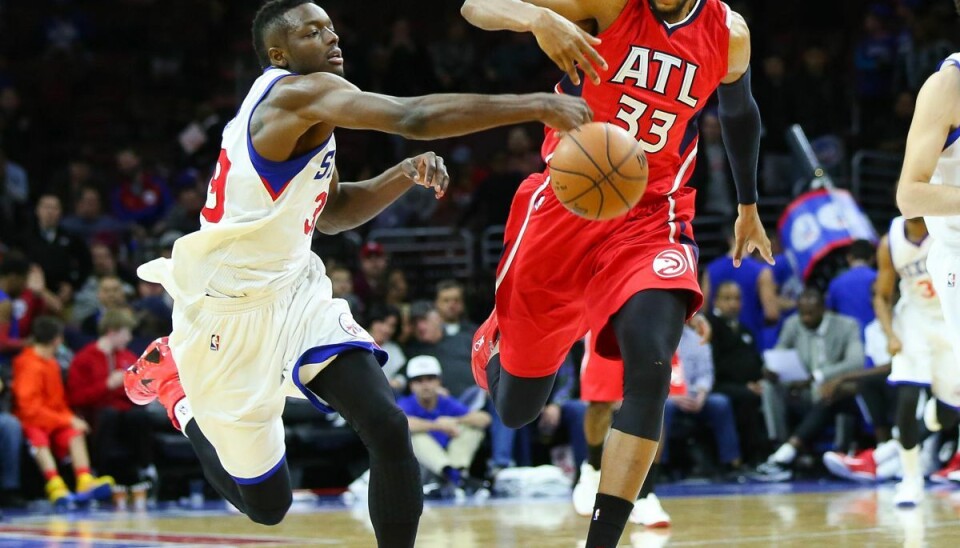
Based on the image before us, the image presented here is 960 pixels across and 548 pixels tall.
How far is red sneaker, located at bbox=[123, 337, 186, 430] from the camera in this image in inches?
239

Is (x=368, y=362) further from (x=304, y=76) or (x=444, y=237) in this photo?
(x=444, y=237)

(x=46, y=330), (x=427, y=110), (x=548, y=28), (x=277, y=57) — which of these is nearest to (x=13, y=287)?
(x=46, y=330)

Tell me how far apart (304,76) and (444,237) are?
1040 centimetres

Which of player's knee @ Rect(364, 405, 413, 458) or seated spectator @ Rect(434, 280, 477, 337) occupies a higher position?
player's knee @ Rect(364, 405, 413, 458)

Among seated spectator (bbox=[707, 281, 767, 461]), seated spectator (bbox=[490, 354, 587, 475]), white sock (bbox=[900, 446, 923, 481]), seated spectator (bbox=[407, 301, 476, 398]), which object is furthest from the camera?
seated spectator (bbox=[707, 281, 767, 461])

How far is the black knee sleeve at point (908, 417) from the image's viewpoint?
916cm

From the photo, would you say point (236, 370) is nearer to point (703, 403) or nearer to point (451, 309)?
point (451, 309)

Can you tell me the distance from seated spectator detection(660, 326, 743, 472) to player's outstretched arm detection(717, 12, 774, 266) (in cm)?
587

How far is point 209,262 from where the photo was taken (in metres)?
5.19

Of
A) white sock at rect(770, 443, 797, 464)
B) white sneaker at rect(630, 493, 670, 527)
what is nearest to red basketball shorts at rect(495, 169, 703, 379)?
white sneaker at rect(630, 493, 670, 527)

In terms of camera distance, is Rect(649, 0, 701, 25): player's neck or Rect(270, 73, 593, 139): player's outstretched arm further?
Rect(649, 0, 701, 25): player's neck

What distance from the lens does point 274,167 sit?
4.97 m

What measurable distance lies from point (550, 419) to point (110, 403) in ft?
11.6

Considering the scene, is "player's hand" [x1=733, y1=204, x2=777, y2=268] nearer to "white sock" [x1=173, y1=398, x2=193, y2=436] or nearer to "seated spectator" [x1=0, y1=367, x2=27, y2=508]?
"white sock" [x1=173, y1=398, x2=193, y2=436]
